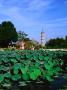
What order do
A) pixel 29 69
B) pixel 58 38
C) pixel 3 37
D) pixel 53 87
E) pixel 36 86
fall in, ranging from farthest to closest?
pixel 58 38
pixel 3 37
pixel 29 69
pixel 36 86
pixel 53 87

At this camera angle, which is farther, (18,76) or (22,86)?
(18,76)

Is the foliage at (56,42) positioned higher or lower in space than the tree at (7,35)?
lower

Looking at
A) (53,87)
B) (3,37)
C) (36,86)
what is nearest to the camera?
(53,87)

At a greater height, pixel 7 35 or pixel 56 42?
pixel 7 35

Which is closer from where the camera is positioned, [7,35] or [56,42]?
[7,35]

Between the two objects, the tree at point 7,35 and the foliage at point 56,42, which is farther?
the foliage at point 56,42

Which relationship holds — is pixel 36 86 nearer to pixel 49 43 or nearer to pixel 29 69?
pixel 29 69

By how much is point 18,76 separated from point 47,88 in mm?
866

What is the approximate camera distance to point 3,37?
75.6m

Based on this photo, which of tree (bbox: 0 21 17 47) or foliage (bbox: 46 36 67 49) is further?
foliage (bbox: 46 36 67 49)

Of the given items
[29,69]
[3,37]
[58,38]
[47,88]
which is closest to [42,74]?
[29,69]

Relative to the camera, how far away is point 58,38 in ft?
291

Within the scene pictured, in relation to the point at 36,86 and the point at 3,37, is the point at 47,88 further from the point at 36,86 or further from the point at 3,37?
the point at 3,37

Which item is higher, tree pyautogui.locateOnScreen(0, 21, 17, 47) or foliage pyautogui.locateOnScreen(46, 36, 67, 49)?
tree pyautogui.locateOnScreen(0, 21, 17, 47)
